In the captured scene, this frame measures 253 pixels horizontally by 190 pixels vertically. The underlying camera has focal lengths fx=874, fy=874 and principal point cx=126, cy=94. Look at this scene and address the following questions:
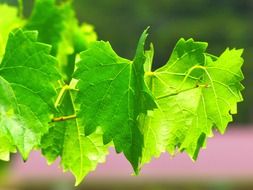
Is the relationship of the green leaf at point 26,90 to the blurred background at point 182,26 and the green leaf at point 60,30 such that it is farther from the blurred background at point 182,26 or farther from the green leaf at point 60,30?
the blurred background at point 182,26

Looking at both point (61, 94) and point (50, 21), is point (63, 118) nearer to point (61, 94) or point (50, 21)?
point (61, 94)

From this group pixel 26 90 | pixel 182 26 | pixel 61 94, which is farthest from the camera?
pixel 182 26

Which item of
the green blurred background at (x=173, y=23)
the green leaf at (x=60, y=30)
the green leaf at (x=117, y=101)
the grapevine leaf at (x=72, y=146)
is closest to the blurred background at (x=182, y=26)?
the green blurred background at (x=173, y=23)

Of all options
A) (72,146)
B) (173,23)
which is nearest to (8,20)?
(72,146)

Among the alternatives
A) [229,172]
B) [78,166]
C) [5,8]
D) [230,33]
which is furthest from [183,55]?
[230,33]

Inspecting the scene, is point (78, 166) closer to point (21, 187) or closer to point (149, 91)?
point (149, 91)

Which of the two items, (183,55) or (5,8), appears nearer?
(183,55)

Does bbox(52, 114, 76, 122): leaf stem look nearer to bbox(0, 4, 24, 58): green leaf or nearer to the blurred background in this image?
bbox(0, 4, 24, 58): green leaf
